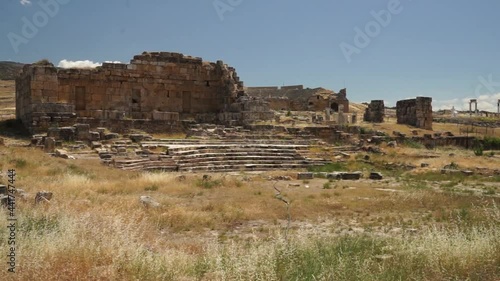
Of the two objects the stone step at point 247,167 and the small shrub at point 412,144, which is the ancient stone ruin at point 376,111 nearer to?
the small shrub at point 412,144

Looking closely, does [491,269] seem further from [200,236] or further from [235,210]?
[235,210]

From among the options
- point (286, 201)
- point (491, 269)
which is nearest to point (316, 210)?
point (286, 201)

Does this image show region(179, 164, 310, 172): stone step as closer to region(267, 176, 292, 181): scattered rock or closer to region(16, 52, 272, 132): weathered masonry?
region(267, 176, 292, 181): scattered rock

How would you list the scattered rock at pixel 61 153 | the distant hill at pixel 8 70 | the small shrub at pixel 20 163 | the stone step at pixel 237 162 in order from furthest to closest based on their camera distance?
the distant hill at pixel 8 70 < the stone step at pixel 237 162 < the scattered rock at pixel 61 153 < the small shrub at pixel 20 163

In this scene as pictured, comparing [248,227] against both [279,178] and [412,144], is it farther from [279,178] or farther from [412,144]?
[412,144]

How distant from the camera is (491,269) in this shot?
4.48 m

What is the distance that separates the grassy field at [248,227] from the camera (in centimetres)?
446

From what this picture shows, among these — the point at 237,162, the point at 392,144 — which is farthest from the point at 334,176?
the point at 392,144

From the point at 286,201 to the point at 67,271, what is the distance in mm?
6421

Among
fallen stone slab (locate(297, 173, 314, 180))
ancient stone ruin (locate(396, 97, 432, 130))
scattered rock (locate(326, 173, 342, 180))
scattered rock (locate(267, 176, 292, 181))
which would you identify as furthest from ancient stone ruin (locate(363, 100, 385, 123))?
scattered rock (locate(267, 176, 292, 181))

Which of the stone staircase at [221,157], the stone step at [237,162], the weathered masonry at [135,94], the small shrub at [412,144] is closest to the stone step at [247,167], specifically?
the stone staircase at [221,157]

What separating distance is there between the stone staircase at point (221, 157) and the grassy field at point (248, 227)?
165 centimetres

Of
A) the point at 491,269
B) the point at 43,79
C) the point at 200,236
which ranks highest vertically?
the point at 43,79

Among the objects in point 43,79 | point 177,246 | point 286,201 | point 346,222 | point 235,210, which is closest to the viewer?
point 177,246
